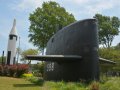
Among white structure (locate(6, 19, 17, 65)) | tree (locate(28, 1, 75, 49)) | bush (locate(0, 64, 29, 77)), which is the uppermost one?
tree (locate(28, 1, 75, 49))

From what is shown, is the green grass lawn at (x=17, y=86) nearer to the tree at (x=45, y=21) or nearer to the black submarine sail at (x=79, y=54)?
the black submarine sail at (x=79, y=54)

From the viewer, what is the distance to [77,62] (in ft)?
53.0

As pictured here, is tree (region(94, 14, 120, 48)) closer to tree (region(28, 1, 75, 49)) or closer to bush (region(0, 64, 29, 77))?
tree (region(28, 1, 75, 49))

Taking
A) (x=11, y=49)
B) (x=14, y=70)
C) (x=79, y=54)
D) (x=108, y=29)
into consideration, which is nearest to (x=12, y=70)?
(x=14, y=70)

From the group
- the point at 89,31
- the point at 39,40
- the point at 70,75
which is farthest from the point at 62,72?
the point at 39,40

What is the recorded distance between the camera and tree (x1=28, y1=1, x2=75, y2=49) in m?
49.3

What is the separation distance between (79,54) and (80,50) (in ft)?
0.80

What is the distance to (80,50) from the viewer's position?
629 inches

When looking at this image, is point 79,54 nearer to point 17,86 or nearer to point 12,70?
point 17,86

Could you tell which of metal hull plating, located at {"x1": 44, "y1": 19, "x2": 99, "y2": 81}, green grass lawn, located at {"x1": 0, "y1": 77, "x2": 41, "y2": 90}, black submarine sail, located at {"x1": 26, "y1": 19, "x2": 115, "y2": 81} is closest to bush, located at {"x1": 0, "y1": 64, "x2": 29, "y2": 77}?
green grass lawn, located at {"x1": 0, "y1": 77, "x2": 41, "y2": 90}

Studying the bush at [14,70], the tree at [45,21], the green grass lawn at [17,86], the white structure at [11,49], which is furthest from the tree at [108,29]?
the green grass lawn at [17,86]

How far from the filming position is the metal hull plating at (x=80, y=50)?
49.8 feet

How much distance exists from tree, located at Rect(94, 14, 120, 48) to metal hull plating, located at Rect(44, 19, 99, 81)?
45.4m

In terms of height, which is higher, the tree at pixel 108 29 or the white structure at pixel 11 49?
the tree at pixel 108 29
